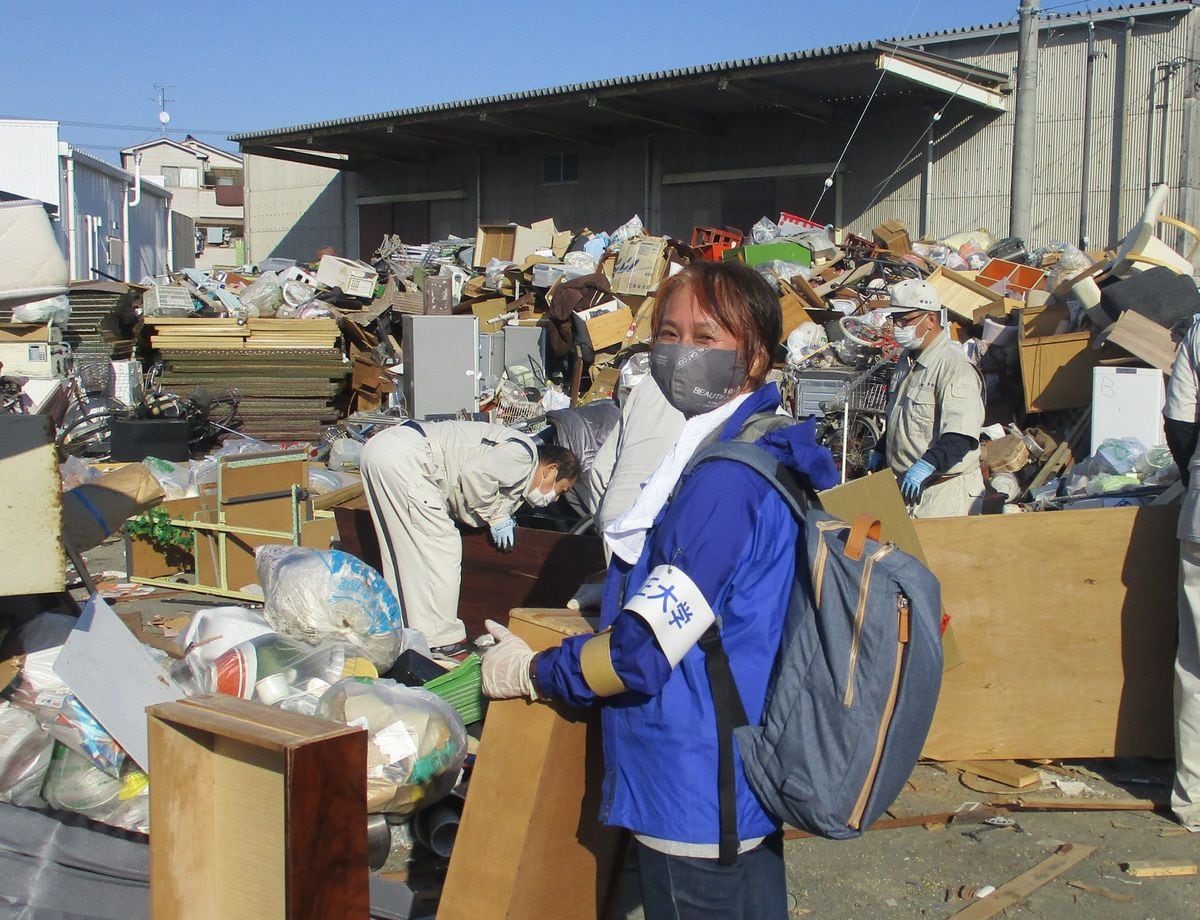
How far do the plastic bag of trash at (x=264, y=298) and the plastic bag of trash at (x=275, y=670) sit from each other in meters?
12.4

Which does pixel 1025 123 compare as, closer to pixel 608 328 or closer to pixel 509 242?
pixel 608 328

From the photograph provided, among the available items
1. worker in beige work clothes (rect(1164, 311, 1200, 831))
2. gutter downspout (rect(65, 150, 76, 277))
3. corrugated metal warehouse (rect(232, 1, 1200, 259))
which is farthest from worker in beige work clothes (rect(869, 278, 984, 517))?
gutter downspout (rect(65, 150, 76, 277))

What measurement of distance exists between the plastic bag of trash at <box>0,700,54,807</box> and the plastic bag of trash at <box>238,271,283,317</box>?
12914 millimetres

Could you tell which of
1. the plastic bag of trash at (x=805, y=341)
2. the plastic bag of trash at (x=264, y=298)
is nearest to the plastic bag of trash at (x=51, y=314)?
the plastic bag of trash at (x=264, y=298)

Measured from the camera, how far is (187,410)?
43.2 feet

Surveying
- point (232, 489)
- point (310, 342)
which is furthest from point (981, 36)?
point (232, 489)

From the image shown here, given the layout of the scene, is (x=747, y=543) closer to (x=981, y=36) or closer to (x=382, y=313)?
(x=382, y=313)

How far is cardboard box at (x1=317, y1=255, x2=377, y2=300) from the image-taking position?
16500 mm

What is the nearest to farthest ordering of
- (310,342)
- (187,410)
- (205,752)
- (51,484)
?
(205,752) < (51,484) < (187,410) < (310,342)

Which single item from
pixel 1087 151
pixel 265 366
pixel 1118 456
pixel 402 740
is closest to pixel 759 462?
pixel 402 740

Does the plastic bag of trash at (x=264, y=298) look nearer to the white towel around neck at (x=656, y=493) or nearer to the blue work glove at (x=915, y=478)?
the blue work glove at (x=915, y=478)

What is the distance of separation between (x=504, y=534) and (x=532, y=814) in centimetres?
302

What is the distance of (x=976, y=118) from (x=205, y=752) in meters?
16.6

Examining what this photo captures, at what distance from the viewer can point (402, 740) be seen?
10.8 ft
